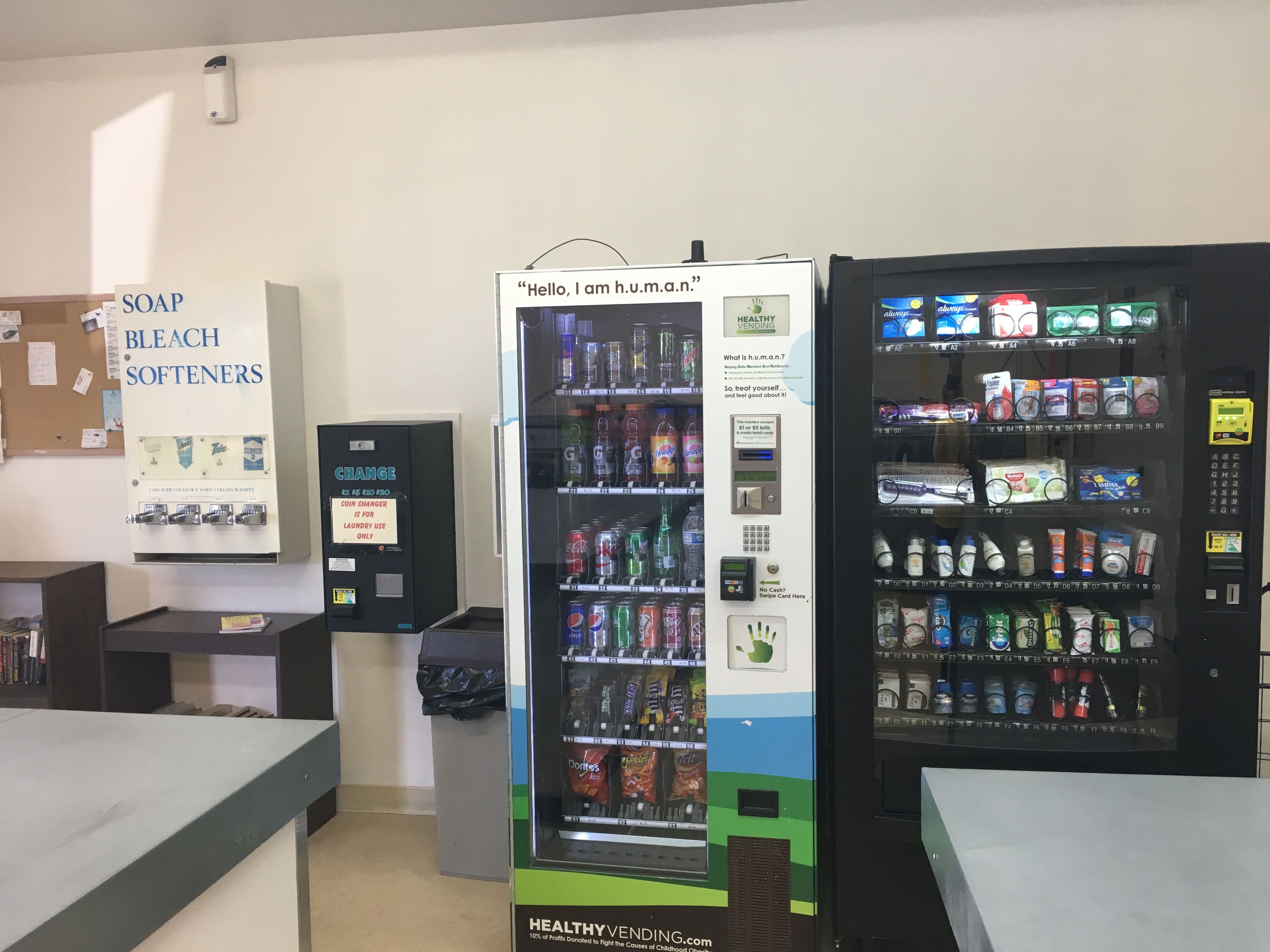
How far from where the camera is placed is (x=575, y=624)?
9.17 feet

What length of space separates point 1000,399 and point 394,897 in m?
2.68

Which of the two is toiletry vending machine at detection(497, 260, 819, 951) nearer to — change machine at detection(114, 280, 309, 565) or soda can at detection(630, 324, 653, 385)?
soda can at detection(630, 324, 653, 385)

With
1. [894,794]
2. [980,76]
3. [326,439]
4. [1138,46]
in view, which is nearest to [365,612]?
[326,439]

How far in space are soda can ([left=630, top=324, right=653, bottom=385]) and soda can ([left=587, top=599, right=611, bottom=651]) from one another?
77 centimetres

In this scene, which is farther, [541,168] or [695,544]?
[541,168]

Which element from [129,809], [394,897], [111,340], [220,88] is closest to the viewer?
[129,809]

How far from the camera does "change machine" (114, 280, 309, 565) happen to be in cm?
337

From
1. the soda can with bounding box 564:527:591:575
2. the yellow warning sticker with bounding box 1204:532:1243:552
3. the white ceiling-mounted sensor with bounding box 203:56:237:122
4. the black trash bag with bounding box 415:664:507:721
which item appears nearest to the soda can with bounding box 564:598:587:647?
the soda can with bounding box 564:527:591:575

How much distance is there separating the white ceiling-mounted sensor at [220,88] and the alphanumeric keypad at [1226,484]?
3.77 meters

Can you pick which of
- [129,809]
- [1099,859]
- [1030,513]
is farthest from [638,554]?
[129,809]

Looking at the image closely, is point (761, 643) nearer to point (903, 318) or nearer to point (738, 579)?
point (738, 579)

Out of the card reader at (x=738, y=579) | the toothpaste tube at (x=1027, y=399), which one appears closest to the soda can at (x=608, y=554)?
the card reader at (x=738, y=579)

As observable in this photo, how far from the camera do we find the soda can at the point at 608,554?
276 centimetres

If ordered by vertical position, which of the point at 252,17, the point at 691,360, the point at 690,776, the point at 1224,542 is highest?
the point at 252,17
